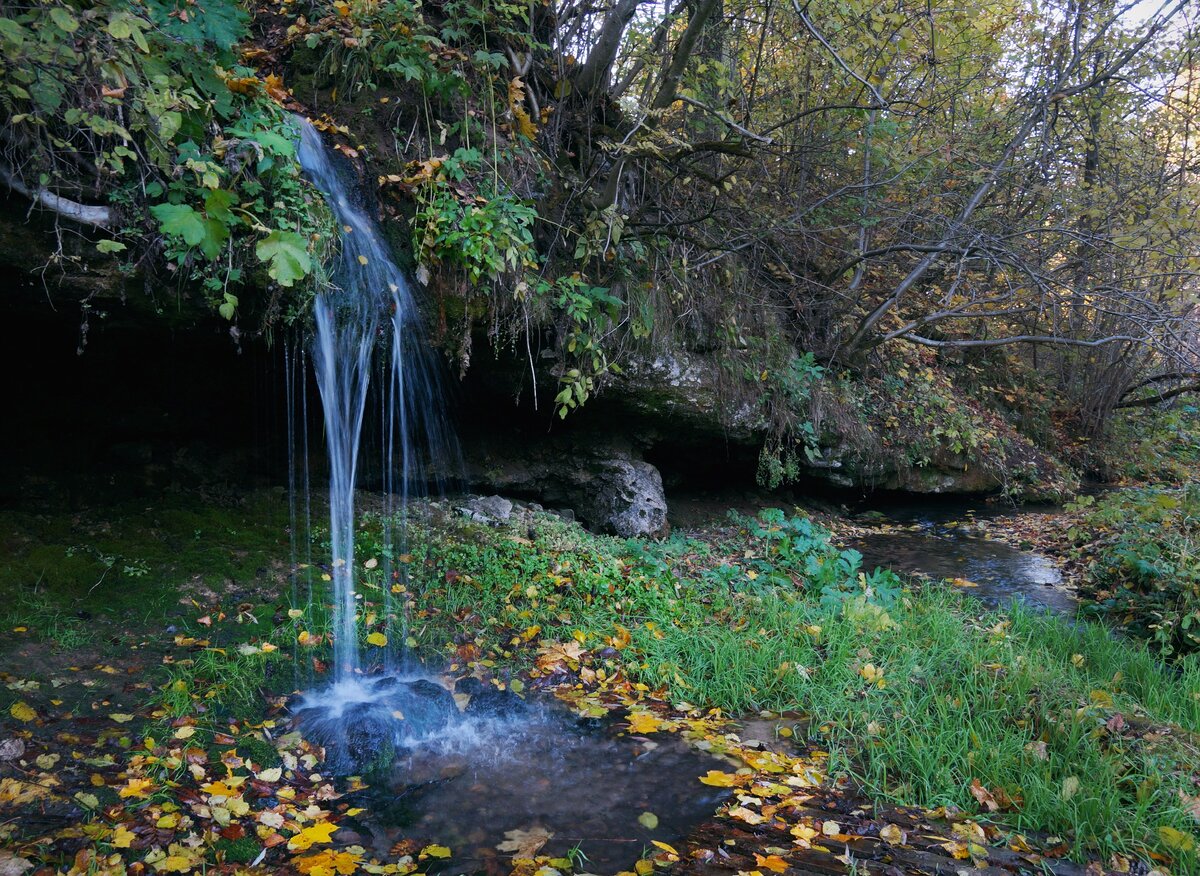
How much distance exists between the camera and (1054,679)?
417 centimetres

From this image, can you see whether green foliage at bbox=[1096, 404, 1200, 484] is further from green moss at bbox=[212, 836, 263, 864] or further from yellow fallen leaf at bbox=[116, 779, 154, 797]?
yellow fallen leaf at bbox=[116, 779, 154, 797]

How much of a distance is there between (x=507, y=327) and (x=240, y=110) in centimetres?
236

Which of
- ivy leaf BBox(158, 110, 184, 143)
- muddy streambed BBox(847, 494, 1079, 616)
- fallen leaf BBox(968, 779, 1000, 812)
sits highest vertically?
ivy leaf BBox(158, 110, 184, 143)

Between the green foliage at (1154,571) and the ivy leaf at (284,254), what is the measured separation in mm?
6201

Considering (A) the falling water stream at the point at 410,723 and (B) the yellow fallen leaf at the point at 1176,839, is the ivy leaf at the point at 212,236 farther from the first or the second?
(B) the yellow fallen leaf at the point at 1176,839

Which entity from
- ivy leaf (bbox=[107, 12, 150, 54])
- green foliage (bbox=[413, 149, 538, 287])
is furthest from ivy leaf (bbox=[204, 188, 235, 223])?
green foliage (bbox=[413, 149, 538, 287])

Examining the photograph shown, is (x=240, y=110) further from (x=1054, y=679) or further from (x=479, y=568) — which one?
(x=1054, y=679)

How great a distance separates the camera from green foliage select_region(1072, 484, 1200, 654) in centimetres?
534

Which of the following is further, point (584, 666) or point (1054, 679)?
point (584, 666)

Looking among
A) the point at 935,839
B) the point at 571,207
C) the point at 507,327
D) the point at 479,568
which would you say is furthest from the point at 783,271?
the point at 935,839

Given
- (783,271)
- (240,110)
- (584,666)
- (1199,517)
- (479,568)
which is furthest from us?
(783,271)

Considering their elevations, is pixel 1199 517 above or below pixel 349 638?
above

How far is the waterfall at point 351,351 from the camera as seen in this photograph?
5.05 m

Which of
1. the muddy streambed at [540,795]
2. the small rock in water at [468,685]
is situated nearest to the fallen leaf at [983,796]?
the muddy streambed at [540,795]
